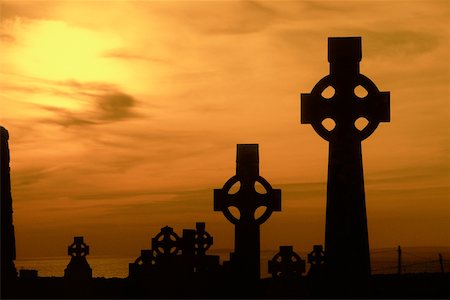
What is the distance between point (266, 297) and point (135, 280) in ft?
10.4

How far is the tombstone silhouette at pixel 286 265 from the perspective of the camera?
22.5 meters

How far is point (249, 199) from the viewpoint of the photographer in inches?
776

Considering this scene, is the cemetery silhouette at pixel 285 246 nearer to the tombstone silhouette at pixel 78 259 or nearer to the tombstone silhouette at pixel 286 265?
the tombstone silhouette at pixel 286 265

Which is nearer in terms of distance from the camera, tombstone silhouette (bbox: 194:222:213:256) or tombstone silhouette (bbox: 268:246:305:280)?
tombstone silhouette (bbox: 268:246:305:280)

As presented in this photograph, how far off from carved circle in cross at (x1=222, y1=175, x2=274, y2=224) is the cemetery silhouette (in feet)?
0.07

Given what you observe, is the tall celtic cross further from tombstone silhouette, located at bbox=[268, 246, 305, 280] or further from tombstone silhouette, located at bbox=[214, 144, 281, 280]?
tombstone silhouette, located at bbox=[268, 246, 305, 280]

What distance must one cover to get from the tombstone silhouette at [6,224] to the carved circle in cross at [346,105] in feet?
18.0

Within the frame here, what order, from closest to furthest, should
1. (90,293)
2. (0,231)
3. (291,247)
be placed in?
(0,231)
(90,293)
(291,247)

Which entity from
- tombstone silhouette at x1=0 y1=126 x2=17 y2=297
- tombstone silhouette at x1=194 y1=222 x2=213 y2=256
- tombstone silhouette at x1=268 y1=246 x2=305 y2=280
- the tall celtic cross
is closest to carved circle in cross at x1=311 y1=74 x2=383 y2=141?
the tall celtic cross

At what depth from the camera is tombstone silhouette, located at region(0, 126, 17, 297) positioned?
50.8 feet

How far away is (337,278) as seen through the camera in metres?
13.4

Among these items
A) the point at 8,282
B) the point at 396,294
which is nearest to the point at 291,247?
the point at 396,294

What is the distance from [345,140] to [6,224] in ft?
19.7

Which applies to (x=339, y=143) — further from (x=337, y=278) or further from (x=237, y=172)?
(x=237, y=172)
